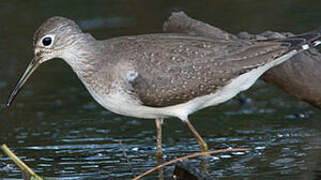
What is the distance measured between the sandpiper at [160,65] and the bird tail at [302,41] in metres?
0.01

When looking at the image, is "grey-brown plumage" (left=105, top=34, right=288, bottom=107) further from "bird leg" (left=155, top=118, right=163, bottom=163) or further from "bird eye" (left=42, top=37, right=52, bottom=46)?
"bird eye" (left=42, top=37, right=52, bottom=46)

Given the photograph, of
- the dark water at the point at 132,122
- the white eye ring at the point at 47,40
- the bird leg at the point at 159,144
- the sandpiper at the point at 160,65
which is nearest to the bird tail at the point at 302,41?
the sandpiper at the point at 160,65

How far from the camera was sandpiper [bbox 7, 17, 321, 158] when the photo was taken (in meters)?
8.54

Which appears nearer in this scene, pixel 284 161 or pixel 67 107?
pixel 284 161

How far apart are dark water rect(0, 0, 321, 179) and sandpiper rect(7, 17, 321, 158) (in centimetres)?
59

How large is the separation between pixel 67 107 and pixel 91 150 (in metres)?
2.06

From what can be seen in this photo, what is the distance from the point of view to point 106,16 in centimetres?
1498

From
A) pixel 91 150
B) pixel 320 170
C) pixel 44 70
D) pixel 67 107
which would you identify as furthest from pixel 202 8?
pixel 320 170

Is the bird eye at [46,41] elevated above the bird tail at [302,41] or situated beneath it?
elevated above

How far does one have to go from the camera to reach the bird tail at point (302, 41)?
8859mm

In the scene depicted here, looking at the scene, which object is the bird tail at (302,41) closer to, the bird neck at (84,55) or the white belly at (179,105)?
the white belly at (179,105)

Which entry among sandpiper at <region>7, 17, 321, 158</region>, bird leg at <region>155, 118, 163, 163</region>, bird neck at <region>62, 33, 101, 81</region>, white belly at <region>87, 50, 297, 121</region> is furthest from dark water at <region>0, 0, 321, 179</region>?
bird neck at <region>62, 33, 101, 81</region>

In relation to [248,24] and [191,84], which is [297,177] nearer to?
[191,84]

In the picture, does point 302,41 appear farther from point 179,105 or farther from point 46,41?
point 46,41
